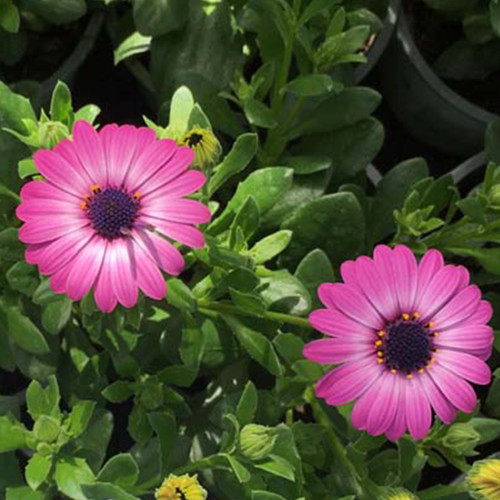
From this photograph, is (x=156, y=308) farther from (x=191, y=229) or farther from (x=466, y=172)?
(x=466, y=172)

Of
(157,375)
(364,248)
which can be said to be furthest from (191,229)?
(364,248)

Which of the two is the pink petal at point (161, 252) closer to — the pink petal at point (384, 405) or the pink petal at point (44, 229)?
the pink petal at point (44, 229)

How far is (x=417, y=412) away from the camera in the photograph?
2.49 feet

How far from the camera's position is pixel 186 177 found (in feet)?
2.42

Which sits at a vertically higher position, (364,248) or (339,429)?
(364,248)

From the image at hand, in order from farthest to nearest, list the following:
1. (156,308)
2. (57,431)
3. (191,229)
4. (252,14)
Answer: (252,14) < (156,308) < (57,431) < (191,229)

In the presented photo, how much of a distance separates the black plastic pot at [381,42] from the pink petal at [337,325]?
1.88 ft

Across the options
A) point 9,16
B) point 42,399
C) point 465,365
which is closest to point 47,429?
point 42,399

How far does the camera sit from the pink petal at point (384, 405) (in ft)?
2.47

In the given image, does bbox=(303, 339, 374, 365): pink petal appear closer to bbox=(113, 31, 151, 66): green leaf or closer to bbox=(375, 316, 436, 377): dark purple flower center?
bbox=(375, 316, 436, 377): dark purple flower center

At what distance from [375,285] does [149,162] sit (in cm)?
20

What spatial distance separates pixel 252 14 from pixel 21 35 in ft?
1.01

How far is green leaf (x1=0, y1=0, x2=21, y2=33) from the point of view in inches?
41.7

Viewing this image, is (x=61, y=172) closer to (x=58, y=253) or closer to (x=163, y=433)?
(x=58, y=253)
